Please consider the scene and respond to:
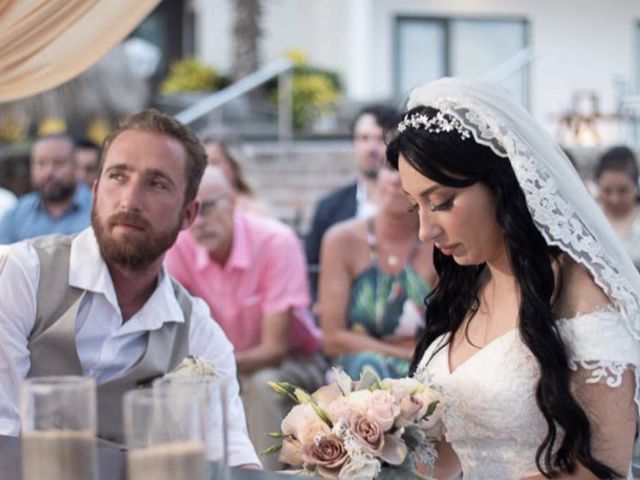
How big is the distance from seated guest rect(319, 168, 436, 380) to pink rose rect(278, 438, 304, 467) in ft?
9.11

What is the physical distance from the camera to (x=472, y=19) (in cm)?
2297

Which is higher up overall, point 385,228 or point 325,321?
point 385,228

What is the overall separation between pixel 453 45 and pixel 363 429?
20.4 m

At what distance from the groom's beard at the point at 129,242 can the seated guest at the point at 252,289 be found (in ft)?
7.82

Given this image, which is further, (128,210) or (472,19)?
(472,19)

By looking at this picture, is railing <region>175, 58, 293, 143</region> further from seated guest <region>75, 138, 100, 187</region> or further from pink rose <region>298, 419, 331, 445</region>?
pink rose <region>298, 419, 331, 445</region>

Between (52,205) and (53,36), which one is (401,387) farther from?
(52,205)

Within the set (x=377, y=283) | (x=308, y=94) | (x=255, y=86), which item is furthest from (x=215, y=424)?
(x=308, y=94)

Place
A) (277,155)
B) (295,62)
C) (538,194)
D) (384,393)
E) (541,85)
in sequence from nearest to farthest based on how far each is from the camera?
(384,393)
(538,194)
(277,155)
(295,62)
(541,85)


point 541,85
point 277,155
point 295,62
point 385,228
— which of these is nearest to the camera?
point 385,228

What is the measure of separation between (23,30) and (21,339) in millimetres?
862

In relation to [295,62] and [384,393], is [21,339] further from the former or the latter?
[295,62]

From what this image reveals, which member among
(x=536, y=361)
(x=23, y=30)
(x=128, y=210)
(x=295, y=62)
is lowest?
(x=536, y=361)

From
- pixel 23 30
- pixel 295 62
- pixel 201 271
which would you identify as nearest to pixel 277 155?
pixel 295 62
